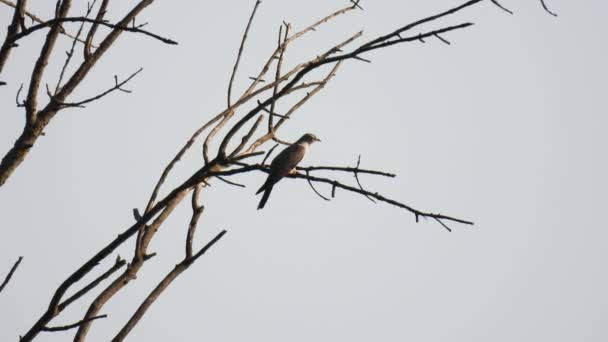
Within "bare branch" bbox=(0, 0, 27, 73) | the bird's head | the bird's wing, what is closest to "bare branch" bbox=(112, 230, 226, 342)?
"bare branch" bbox=(0, 0, 27, 73)

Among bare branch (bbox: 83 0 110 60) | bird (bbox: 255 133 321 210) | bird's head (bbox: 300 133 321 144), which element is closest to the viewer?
bare branch (bbox: 83 0 110 60)

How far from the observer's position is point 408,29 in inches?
100.0

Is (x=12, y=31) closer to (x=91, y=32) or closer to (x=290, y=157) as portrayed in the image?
(x=91, y=32)

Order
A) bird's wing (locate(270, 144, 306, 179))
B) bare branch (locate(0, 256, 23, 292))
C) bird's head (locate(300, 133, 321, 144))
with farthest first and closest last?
bird's head (locate(300, 133, 321, 144)) < bird's wing (locate(270, 144, 306, 179)) < bare branch (locate(0, 256, 23, 292))

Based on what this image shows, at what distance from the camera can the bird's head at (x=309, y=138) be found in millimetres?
9359

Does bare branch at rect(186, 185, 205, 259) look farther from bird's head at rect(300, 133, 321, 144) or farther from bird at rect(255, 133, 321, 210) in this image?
bird's head at rect(300, 133, 321, 144)

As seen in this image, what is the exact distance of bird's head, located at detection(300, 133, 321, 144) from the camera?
9359 mm

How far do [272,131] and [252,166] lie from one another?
82cm

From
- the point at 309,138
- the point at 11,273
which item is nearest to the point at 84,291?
the point at 11,273

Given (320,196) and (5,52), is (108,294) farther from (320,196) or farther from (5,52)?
(320,196)

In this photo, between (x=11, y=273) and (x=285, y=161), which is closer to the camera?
(x=11, y=273)

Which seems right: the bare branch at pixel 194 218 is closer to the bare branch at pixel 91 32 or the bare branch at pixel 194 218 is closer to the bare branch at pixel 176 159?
the bare branch at pixel 176 159

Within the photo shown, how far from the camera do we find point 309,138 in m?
9.42

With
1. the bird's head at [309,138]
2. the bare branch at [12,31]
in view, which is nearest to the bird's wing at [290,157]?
the bird's head at [309,138]
